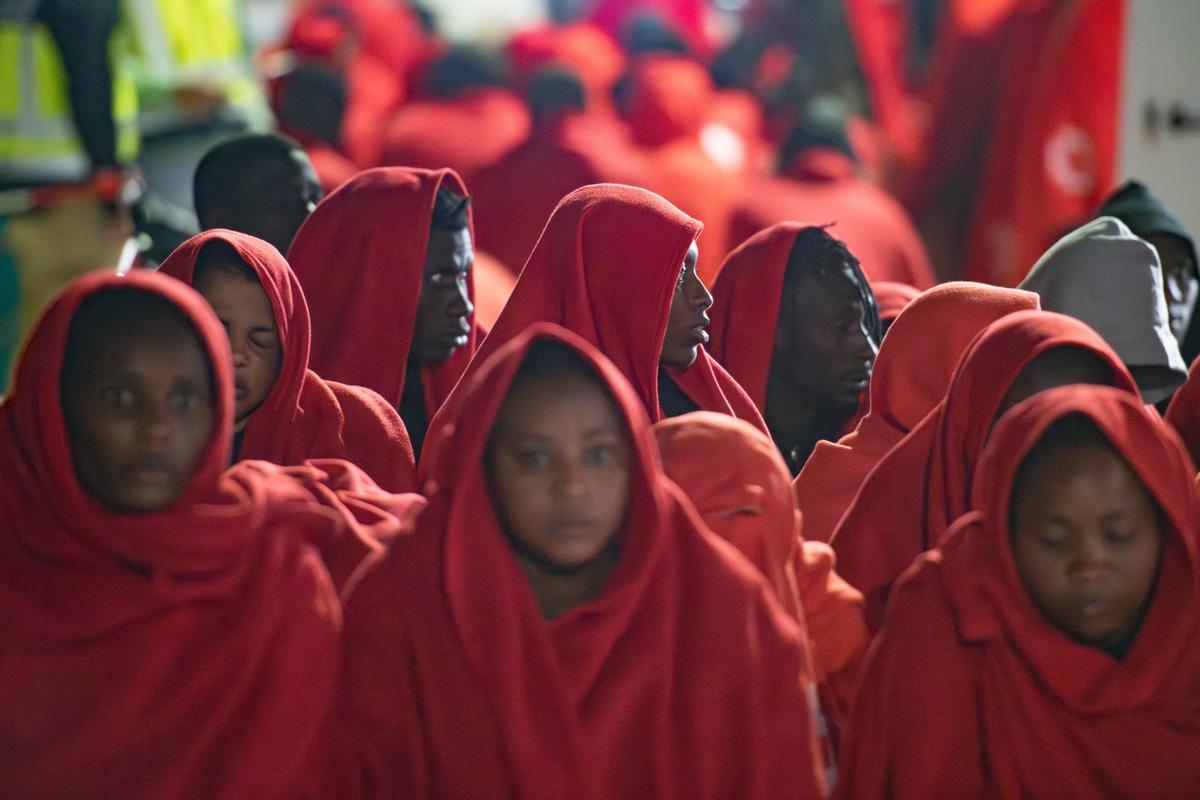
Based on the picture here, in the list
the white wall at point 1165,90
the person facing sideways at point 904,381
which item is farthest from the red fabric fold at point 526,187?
the person facing sideways at point 904,381

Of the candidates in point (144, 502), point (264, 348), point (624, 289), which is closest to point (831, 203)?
point (624, 289)

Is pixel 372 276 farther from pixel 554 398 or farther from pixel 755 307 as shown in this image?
pixel 554 398

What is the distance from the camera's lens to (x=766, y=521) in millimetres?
2766

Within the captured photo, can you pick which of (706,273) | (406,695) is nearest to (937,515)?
(406,695)

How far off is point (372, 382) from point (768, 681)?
1828 mm

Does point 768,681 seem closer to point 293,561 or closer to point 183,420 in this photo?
point 293,561

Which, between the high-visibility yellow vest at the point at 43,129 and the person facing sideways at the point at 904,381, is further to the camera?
the high-visibility yellow vest at the point at 43,129

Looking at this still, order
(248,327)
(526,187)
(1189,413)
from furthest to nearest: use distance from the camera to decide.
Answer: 1. (526,187)
2. (1189,413)
3. (248,327)

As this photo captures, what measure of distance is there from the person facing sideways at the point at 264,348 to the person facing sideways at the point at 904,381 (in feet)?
2.91

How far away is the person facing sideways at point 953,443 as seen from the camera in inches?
116

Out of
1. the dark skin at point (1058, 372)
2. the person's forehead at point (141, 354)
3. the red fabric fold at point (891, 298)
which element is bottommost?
the red fabric fold at point (891, 298)

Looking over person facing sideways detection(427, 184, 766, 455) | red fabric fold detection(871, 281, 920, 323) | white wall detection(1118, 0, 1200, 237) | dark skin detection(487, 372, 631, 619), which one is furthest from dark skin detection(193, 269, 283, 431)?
white wall detection(1118, 0, 1200, 237)

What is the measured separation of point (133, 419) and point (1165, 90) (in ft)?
20.4

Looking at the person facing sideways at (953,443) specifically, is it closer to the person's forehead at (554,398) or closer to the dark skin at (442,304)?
the person's forehead at (554,398)
